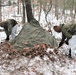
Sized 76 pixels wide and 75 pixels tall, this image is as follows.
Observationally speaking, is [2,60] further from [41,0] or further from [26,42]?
[41,0]

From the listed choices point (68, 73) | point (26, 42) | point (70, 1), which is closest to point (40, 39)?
point (26, 42)

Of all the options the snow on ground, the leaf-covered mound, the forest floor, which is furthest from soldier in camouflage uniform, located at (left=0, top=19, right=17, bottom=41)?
the snow on ground

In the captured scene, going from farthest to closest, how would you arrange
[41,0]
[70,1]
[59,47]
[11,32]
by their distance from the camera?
1. [70,1]
2. [41,0]
3. [11,32]
4. [59,47]

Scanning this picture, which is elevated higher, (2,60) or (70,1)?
(70,1)

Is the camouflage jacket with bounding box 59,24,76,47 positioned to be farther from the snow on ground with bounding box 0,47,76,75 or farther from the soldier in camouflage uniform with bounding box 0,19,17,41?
the soldier in camouflage uniform with bounding box 0,19,17,41

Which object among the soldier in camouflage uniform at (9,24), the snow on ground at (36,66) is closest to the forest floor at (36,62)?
the snow on ground at (36,66)

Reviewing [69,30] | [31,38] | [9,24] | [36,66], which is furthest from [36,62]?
[9,24]

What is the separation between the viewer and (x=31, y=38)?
7.46 m

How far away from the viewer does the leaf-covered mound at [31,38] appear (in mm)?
7215

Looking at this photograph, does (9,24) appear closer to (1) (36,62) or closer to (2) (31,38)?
(2) (31,38)

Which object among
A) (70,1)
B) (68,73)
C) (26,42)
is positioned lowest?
(68,73)

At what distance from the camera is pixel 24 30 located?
7.95 metres

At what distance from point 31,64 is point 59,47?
73.6 inches

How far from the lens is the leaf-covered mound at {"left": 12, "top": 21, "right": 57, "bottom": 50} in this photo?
23.7ft
